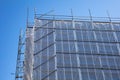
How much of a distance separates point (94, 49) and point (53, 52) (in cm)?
385

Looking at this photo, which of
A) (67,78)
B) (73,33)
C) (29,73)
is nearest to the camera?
(67,78)

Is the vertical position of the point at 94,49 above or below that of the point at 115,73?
above

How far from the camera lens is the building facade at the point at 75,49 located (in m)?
24.1

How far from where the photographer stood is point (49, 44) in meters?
26.0

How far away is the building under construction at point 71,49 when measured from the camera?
949 inches

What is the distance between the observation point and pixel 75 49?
84.7ft

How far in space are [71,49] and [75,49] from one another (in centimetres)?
36

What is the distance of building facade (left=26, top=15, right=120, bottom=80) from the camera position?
2407 cm

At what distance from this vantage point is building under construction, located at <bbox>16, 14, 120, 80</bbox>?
949 inches

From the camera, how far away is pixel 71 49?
2580 cm

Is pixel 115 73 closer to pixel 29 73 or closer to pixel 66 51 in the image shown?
pixel 66 51

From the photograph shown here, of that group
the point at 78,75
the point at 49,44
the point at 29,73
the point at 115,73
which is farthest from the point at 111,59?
the point at 29,73

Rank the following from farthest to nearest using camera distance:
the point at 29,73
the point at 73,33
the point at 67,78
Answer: the point at 73,33 → the point at 29,73 → the point at 67,78

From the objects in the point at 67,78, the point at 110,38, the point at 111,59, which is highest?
the point at 110,38
